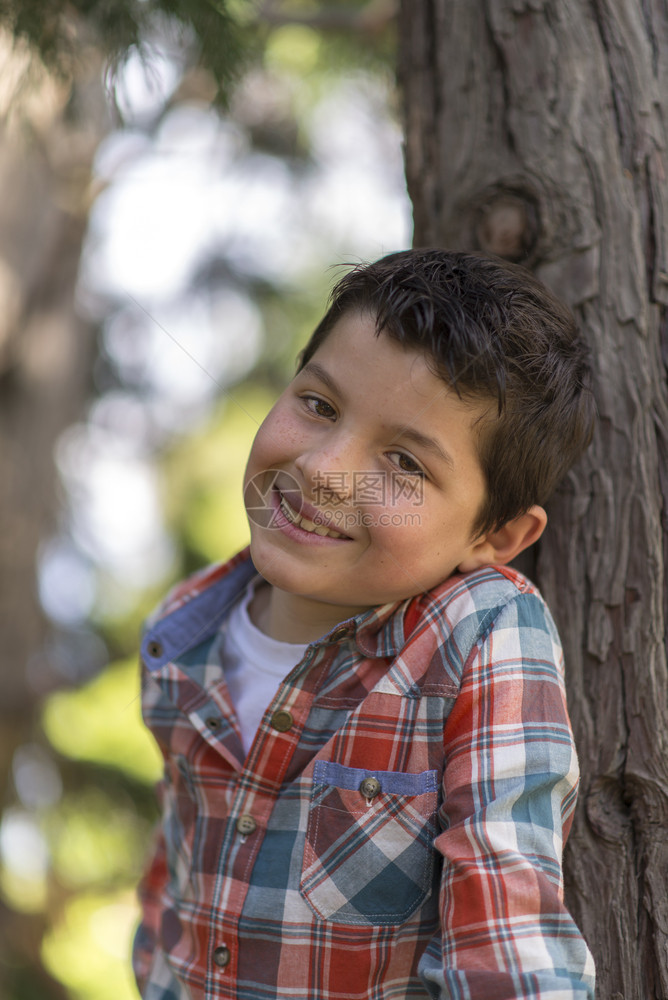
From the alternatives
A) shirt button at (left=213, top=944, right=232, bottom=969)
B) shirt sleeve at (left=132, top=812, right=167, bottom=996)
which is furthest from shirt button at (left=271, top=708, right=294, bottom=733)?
shirt sleeve at (left=132, top=812, right=167, bottom=996)

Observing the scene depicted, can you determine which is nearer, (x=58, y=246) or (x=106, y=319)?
(x=58, y=246)

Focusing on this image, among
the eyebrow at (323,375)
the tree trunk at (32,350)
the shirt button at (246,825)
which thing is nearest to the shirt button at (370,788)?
the shirt button at (246,825)

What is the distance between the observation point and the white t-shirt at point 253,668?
1.40 metres

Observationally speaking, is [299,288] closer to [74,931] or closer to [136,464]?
[136,464]

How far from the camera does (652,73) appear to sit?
5.15 feet

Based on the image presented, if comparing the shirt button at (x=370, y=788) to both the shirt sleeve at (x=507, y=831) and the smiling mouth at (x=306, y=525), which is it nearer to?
the shirt sleeve at (x=507, y=831)

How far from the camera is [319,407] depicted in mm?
1292

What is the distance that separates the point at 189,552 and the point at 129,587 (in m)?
1.01

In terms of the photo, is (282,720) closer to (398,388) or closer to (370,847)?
(370,847)

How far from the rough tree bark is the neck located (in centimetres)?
40

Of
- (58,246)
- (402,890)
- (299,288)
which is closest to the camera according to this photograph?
(402,890)

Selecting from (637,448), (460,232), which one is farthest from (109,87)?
(637,448)

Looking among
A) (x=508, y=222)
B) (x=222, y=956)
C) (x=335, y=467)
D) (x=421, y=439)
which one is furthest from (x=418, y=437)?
(x=222, y=956)

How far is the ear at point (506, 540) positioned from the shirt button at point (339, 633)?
22 centimetres
